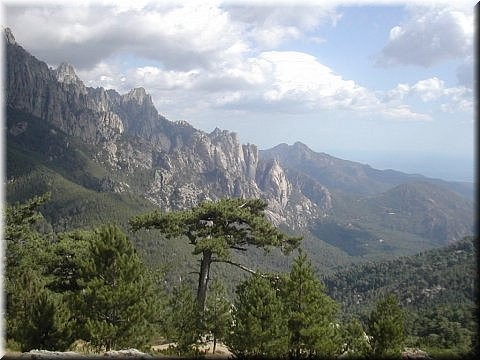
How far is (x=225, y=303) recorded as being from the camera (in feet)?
79.3

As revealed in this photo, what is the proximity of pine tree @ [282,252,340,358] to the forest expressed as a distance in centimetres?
5

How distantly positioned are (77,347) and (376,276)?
177 meters

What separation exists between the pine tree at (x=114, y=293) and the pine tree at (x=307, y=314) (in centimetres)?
639

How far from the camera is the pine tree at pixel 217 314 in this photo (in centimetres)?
2314

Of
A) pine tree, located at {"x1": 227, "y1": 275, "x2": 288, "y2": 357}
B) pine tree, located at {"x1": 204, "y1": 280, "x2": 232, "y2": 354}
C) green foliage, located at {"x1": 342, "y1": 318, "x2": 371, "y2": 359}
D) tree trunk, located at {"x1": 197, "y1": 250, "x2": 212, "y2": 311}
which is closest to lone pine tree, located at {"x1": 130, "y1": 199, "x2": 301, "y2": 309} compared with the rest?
tree trunk, located at {"x1": 197, "y1": 250, "x2": 212, "y2": 311}

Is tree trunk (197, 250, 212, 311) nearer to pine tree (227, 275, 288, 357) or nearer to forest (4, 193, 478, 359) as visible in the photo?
forest (4, 193, 478, 359)

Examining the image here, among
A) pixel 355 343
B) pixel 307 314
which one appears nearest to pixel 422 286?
pixel 355 343

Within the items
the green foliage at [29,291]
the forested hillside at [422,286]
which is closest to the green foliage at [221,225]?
the green foliage at [29,291]

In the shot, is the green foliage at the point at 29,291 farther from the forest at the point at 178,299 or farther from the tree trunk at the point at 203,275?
the tree trunk at the point at 203,275

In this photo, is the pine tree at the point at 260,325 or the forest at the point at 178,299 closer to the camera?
the pine tree at the point at 260,325

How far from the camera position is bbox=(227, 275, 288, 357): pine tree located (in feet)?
59.1

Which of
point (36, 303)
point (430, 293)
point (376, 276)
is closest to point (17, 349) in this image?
point (36, 303)

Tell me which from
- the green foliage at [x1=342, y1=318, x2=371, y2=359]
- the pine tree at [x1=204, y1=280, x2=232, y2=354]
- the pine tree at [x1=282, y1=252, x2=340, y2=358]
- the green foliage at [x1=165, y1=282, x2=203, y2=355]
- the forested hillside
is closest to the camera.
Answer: the pine tree at [x1=282, y1=252, x2=340, y2=358]

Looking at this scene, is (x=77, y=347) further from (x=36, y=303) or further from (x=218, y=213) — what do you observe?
(x=218, y=213)
